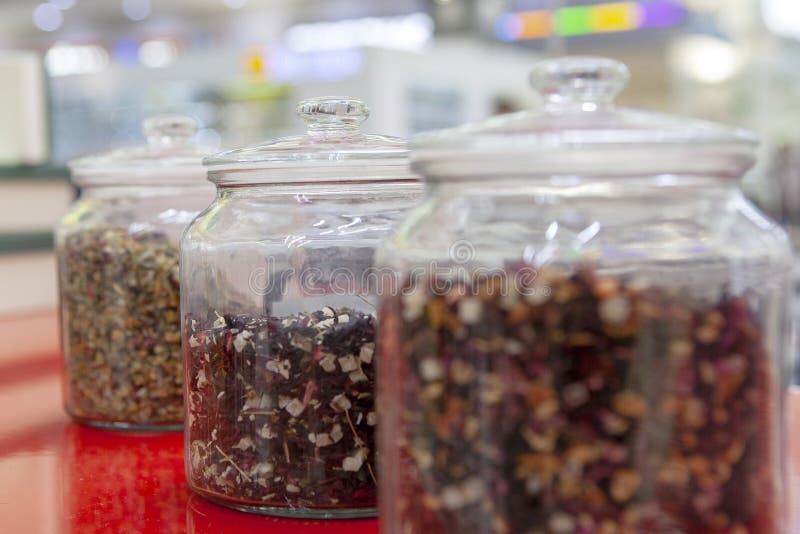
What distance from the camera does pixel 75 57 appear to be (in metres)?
13.1

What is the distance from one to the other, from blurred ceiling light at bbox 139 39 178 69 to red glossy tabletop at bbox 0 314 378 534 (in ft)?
38.6

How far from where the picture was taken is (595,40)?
25.3 ft

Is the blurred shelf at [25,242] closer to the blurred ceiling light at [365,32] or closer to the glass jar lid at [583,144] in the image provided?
the glass jar lid at [583,144]

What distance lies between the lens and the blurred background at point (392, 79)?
273 centimetres

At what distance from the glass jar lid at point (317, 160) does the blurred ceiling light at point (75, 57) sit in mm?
12618

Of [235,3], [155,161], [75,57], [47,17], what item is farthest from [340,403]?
[75,57]

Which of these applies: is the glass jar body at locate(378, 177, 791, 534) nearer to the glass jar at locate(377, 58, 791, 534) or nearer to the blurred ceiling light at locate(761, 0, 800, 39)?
the glass jar at locate(377, 58, 791, 534)

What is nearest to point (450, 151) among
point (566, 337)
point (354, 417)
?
point (566, 337)

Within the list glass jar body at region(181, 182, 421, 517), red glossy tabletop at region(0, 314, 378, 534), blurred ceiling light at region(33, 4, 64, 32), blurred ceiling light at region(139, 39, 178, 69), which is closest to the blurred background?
blurred ceiling light at region(33, 4, 64, 32)

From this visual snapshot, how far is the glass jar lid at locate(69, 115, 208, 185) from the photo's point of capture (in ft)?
3.29

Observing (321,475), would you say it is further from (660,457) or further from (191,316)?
(660,457)

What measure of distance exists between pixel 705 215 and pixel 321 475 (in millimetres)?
330

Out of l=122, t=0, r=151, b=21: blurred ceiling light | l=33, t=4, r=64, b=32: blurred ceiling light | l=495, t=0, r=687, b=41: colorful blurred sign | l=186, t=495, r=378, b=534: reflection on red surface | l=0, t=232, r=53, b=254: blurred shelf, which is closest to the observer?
l=186, t=495, r=378, b=534: reflection on red surface

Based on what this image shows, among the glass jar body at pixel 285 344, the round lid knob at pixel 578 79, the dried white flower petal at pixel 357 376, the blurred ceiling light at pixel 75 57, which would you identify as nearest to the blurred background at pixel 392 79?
the blurred ceiling light at pixel 75 57
